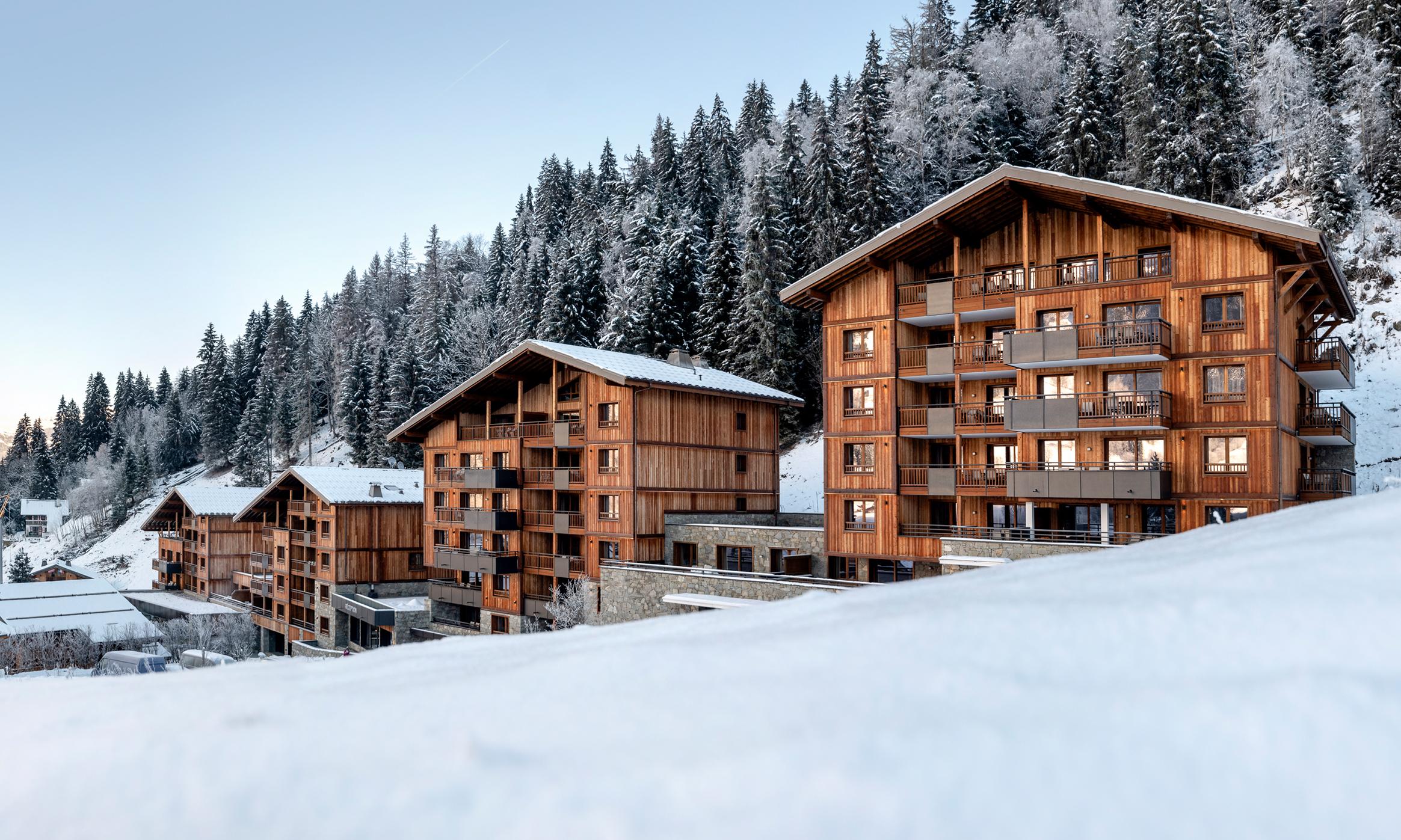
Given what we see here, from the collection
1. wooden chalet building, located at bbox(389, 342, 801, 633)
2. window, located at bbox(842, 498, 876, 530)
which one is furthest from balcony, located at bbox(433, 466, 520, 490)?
window, located at bbox(842, 498, 876, 530)

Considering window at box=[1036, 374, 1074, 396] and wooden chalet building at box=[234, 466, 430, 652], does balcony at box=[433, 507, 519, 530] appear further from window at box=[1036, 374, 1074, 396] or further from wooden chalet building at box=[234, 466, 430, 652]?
window at box=[1036, 374, 1074, 396]

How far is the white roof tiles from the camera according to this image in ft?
141

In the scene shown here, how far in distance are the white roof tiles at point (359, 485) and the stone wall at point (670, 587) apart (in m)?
18.5

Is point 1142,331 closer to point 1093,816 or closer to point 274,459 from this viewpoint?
point 1093,816

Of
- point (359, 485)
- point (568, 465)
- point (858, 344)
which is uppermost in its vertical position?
point (858, 344)

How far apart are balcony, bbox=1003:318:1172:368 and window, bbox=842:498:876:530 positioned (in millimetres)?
7119

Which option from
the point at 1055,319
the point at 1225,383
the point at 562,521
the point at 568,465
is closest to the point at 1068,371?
the point at 1055,319

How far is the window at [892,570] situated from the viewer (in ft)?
96.4

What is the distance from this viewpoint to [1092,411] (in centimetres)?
2462

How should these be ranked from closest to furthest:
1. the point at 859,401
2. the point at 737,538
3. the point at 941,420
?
the point at 941,420 < the point at 859,401 < the point at 737,538

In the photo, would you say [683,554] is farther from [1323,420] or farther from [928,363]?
[1323,420]

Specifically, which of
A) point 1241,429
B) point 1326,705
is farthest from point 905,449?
point 1326,705

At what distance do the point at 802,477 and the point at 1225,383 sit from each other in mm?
25028

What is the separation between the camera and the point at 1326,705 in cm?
156
